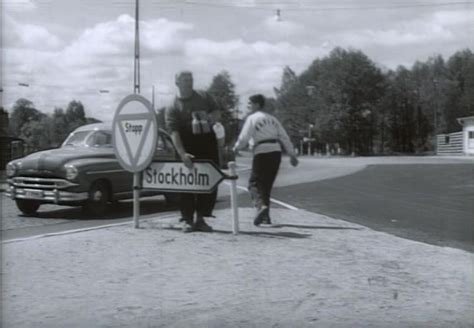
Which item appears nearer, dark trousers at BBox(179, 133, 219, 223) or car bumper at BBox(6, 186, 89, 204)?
dark trousers at BBox(179, 133, 219, 223)

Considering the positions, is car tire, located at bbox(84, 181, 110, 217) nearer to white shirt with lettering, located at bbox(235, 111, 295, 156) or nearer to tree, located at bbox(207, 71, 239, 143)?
white shirt with lettering, located at bbox(235, 111, 295, 156)

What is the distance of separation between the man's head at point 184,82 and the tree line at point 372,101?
69 cm

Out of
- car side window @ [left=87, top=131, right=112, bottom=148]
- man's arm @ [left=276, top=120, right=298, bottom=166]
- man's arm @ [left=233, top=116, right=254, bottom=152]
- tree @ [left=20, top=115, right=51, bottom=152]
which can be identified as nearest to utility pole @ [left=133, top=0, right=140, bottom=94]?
tree @ [left=20, top=115, right=51, bottom=152]

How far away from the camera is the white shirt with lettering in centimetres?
499

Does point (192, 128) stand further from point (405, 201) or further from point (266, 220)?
point (405, 201)

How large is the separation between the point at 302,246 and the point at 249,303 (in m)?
1.81

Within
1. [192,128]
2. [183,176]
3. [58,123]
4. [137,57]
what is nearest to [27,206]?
[183,176]

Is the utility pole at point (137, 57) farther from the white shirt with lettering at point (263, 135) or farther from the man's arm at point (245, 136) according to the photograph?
the man's arm at point (245, 136)

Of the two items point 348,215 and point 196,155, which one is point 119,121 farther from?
point 348,215

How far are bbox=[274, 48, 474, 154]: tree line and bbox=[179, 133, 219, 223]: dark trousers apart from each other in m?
1.85

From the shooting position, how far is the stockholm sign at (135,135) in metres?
6.02

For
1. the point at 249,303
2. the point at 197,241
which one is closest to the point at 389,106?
the point at 249,303

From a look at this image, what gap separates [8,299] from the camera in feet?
14.7

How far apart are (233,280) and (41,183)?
4.74 m
